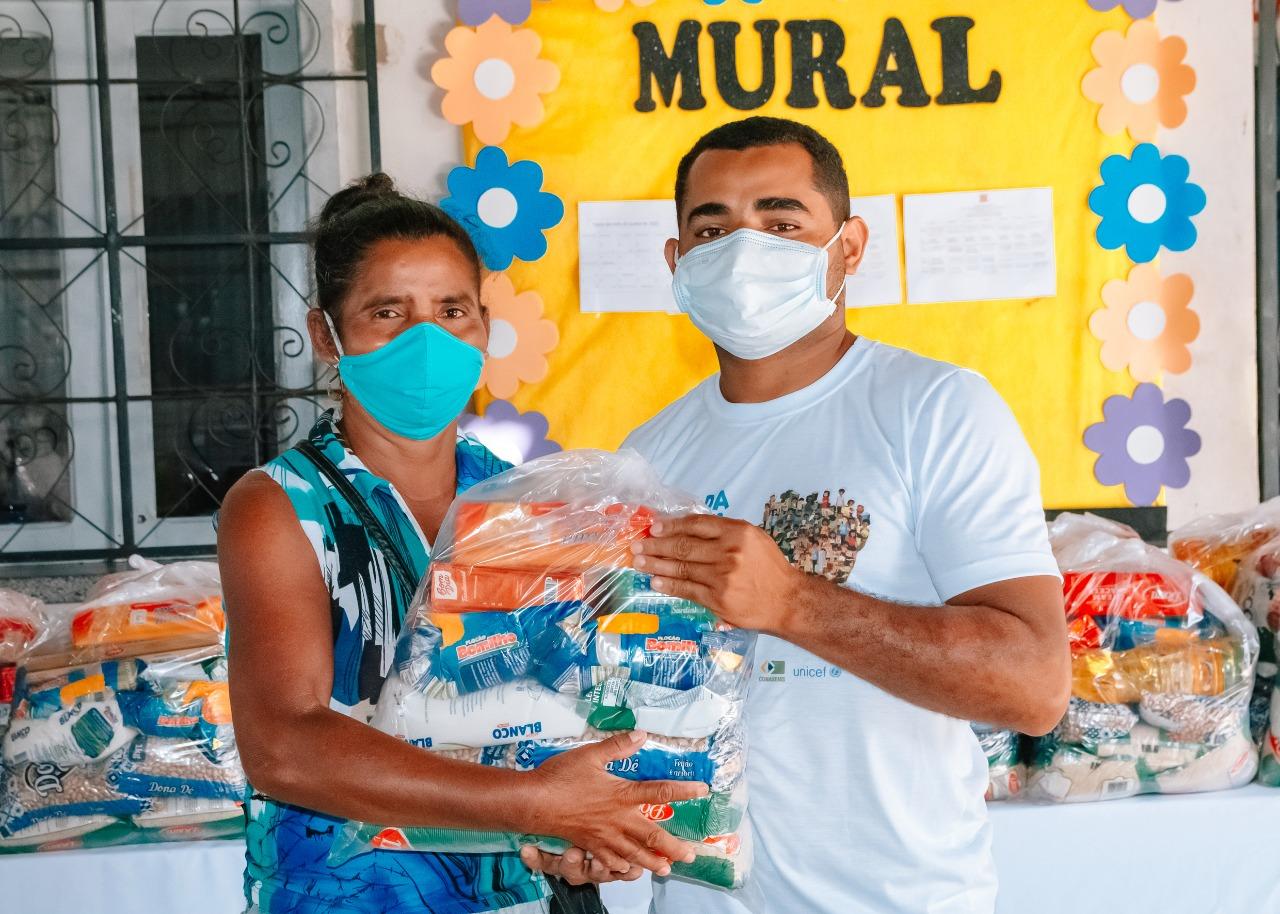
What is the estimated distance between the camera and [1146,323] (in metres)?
3.31

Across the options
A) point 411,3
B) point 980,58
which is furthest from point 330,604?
point 980,58

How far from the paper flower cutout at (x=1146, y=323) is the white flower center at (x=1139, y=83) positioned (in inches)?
18.8

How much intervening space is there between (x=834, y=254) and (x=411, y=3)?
7.12 feet

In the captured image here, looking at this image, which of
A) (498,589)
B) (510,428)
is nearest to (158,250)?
(510,428)

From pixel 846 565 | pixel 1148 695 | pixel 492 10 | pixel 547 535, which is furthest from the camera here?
pixel 492 10

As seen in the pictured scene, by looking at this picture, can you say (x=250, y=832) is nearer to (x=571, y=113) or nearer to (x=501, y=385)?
(x=501, y=385)

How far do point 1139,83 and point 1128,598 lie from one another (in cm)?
179

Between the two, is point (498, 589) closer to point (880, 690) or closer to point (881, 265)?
point (880, 690)

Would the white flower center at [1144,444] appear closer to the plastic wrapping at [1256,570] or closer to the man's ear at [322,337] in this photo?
the plastic wrapping at [1256,570]

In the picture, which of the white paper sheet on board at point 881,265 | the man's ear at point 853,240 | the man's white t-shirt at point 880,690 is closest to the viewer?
the man's white t-shirt at point 880,690

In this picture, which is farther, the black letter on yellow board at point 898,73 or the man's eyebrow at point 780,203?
the black letter on yellow board at point 898,73

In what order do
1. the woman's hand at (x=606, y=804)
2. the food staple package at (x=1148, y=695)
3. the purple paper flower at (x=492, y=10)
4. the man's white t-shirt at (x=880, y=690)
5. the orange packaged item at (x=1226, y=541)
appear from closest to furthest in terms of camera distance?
the woman's hand at (x=606, y=804)
the man's white t-shirt at (x=880, y=690)
the food staple package at (x=1148, y=695)
the orange packaged item at (x=1226, y=541)
the purple paper flower at (x=492, y=10)

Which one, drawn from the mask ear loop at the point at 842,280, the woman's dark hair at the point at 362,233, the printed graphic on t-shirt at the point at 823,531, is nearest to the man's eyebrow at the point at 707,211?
the mask ear loop at the point at 842,280

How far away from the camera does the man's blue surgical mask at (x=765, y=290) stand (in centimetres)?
154
